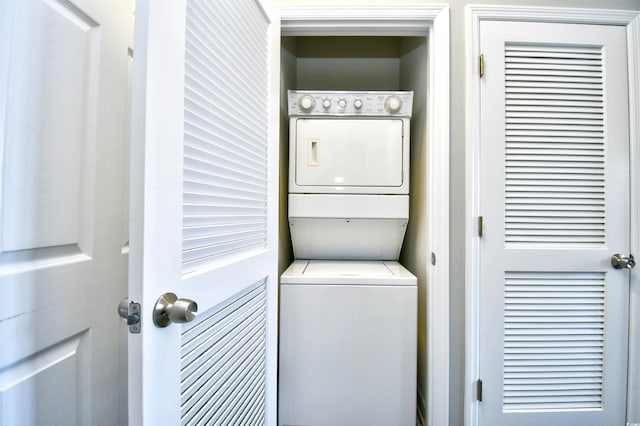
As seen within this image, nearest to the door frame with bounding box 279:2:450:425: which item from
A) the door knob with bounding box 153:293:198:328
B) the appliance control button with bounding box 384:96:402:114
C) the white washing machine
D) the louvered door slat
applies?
the white washing machine

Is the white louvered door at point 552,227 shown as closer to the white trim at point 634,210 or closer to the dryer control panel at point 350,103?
the white trim at point 634,210

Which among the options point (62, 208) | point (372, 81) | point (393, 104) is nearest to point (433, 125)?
point (393, 104)

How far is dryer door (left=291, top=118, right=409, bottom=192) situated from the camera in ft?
5.12

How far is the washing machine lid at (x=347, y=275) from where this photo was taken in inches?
53.5

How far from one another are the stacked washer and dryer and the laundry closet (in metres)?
0.04

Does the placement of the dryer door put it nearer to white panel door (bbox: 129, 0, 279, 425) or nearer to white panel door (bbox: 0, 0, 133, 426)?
white panel door (bbox: 129, 0, 279, 425)

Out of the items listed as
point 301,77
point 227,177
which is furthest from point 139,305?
point 301,77

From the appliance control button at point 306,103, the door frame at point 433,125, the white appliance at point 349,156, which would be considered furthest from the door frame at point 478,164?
the appliance control button at point 306,103

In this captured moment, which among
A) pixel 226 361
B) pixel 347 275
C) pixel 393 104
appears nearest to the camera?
pixel 226 361

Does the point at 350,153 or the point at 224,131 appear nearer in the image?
the point at 224,131

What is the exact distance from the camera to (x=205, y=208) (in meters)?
0.75

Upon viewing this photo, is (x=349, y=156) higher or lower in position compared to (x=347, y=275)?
higher

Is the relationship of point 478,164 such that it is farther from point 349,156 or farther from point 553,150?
point 349,156

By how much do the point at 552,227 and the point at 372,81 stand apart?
5.21ft
